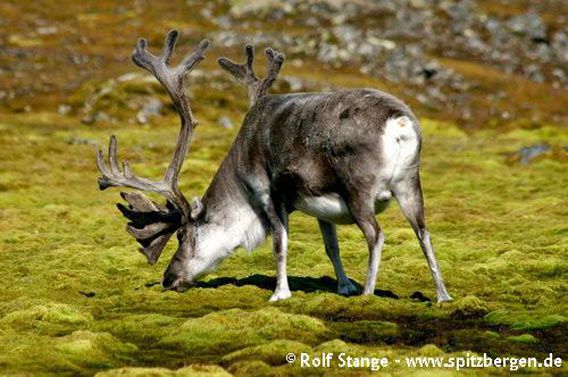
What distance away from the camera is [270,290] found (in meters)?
15.1

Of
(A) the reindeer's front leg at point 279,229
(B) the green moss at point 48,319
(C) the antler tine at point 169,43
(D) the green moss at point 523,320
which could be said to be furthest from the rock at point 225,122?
(D) the green moss at point 523,320

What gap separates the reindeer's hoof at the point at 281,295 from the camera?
552 inches

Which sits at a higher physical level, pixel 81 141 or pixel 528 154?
pixel 528 154

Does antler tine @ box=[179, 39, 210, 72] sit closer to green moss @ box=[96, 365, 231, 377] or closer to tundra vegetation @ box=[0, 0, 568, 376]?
tundra vegetation @ box=[0, 0, 568, 376]

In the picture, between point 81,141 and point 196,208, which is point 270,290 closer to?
point 196,208

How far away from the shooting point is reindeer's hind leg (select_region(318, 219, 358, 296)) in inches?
577

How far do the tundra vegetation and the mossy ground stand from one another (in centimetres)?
4

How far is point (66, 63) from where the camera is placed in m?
65.9

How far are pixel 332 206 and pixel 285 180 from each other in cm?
97

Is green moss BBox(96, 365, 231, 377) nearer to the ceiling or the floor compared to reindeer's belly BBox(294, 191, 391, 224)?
nearer to the floor

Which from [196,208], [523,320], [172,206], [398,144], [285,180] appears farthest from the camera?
[172,206]

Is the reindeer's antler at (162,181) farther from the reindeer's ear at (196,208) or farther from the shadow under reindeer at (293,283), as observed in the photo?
the shadow under reindeer at (293,283)

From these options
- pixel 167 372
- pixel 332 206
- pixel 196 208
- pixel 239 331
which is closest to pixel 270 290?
→ pixel 196 208

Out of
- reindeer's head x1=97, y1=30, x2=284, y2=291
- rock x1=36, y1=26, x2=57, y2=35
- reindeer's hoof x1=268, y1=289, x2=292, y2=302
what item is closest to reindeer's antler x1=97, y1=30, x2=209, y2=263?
reindeer's head x1=97, y1=30, x2=284, y2=291
